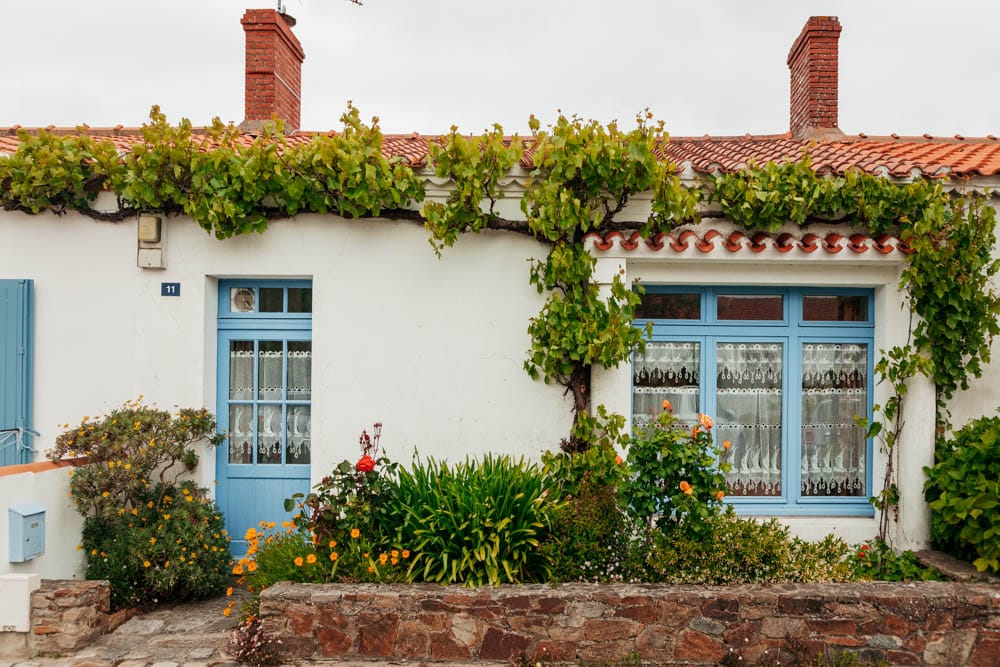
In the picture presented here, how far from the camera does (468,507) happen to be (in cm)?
469

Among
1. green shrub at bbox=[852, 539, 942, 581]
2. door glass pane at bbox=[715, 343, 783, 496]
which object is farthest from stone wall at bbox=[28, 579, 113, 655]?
green shrub at bbox=[852, 539, 942, 581]

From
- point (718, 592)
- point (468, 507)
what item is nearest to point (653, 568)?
point (718, 592)

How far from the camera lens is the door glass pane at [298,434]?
602cm

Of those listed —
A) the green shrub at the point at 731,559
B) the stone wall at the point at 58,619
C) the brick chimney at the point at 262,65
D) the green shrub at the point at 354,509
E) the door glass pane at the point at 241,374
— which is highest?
the brick chimney at the point at 262,65

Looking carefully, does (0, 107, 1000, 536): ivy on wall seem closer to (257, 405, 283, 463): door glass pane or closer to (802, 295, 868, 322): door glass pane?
(802, 295, 868, 322): door glass pane

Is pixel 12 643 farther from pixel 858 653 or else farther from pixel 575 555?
pixel 858 653

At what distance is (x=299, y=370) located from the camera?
237 inches

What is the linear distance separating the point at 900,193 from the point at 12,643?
7427 mm

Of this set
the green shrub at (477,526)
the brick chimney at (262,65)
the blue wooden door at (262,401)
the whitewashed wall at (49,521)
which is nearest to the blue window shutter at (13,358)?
the whitewashed wall at (49,521)

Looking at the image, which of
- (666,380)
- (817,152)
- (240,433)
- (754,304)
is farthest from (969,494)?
(240,433)

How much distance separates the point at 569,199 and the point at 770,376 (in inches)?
96.1

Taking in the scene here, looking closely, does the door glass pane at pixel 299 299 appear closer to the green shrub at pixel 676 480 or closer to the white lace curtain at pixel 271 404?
the white lace curtain at pixel 271 404

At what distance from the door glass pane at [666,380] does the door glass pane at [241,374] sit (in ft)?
11.4

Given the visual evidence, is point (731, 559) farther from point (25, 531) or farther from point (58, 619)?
point (25, 531)
